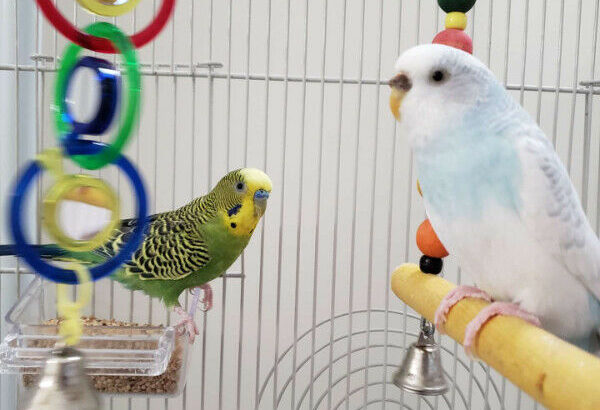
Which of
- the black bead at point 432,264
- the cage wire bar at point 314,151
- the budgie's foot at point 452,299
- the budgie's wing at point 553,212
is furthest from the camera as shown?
the cage wire bar at point 314,151

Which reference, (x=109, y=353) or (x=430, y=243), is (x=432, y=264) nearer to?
(x=430, y=243)

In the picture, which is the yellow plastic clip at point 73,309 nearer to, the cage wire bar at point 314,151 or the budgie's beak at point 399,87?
the budgie's beak at point 399,87

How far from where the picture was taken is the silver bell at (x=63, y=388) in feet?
1.04

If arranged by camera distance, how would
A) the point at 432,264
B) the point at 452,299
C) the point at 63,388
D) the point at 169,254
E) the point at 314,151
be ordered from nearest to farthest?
the point at 63,388 < the point at 452,299 < the point at 432,264 < the point at 169,254 < the point at 314,151

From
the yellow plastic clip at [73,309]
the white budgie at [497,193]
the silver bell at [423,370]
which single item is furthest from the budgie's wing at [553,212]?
the yellow plastic clip at [73,309]

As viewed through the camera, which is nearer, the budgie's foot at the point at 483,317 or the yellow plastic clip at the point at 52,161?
the yellow plastic clip at the point at 52,161

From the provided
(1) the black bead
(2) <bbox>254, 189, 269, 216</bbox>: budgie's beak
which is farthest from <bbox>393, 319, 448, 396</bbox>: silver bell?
(2) <bbox>254, 189, 269, 216</bbox>: budgie's beak

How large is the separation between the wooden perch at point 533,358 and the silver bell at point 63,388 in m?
0.31

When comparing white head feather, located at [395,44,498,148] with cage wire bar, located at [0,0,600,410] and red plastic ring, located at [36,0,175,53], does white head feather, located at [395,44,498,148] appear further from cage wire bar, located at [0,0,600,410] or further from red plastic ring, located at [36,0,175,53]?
cage wire bar, located at [0,0,600,410]

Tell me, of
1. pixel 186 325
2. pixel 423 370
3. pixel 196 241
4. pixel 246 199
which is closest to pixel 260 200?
pixel 246 199

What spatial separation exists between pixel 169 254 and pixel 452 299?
538 mm

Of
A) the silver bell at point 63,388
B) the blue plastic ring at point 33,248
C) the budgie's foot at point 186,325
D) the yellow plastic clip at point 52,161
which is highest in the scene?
the yellow plastic clip at point 52,161

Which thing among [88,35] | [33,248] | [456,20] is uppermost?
[456,20]

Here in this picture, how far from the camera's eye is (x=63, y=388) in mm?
318
